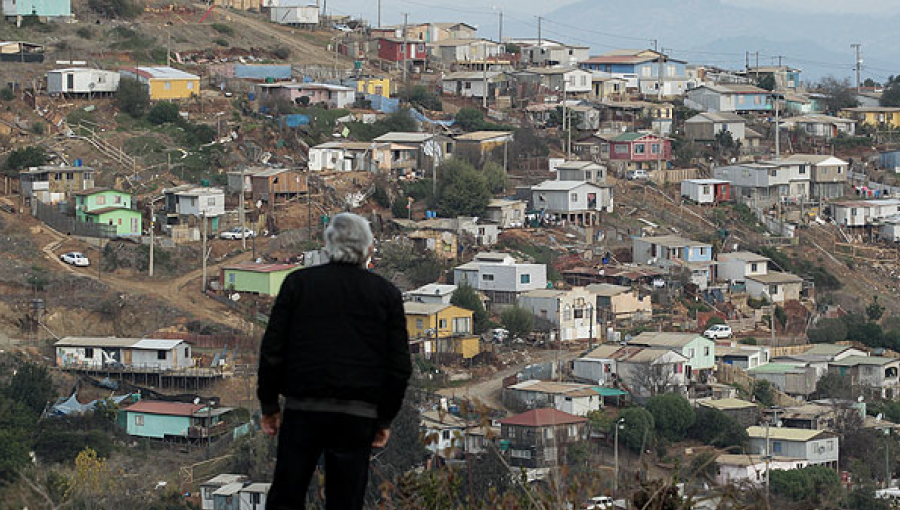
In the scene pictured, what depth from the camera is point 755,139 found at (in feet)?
119

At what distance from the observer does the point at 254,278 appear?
22.4 metres

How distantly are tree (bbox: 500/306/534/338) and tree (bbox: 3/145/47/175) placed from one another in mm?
8587

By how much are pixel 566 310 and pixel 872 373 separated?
4.59 m

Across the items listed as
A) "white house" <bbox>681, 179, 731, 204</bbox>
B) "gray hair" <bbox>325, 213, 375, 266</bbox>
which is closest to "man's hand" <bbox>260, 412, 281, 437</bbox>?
"gray hair" <bbox>325, 213, 375, 266</bbox>

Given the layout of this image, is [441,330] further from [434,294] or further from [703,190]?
[703,190]

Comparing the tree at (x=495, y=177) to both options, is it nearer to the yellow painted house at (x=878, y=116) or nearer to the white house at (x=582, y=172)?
the white house at (x=582, y=172)

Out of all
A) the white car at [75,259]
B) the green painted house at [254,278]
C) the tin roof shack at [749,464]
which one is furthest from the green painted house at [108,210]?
the tin roof shack at [749,464]

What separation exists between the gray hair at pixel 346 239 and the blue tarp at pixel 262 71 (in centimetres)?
3025

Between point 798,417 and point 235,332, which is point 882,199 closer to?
point 798,417

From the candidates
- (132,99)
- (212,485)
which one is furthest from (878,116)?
(212,485)

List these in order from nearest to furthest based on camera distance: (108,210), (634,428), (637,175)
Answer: (634,428) → (108,210) → (637,175)

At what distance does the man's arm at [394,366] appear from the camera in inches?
146

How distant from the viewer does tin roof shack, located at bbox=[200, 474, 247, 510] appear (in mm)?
15462

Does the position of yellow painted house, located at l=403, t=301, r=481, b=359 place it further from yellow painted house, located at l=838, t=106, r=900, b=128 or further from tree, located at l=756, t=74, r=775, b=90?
tree, located at l=756, t=74, r=775, b=90
